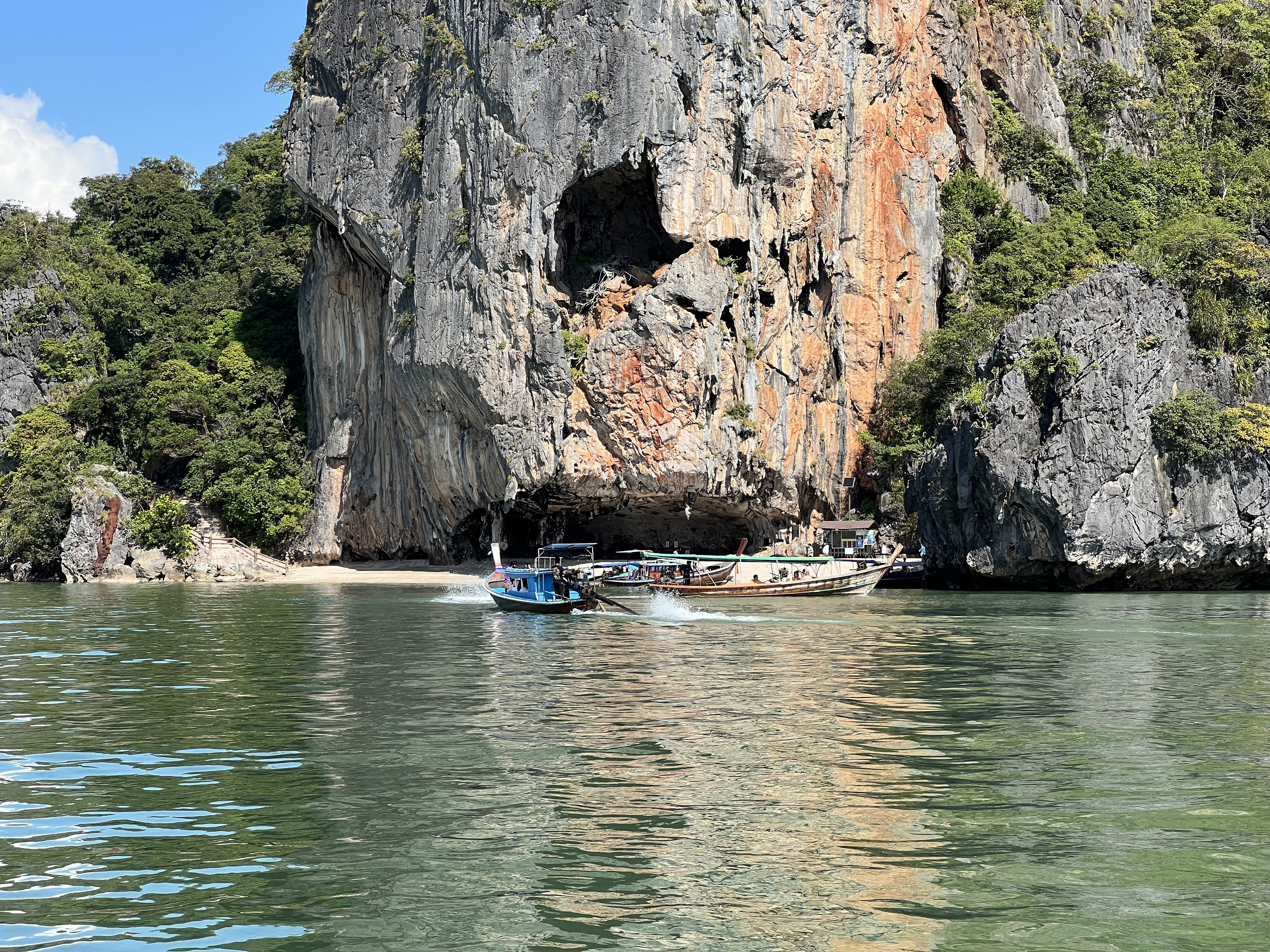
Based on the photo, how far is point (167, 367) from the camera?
62.4 meters

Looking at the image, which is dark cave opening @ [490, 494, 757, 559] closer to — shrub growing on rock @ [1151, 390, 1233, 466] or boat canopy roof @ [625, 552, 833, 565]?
boat canopy roof @ [625, 552, 833, 565]

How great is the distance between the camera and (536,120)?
4962cm

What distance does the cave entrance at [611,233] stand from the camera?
172ft

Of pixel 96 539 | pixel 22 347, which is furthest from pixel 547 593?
pixel 22 347

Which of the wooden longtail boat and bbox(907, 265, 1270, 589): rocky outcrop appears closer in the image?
the wooden longtail boat

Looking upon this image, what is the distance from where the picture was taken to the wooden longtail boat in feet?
137

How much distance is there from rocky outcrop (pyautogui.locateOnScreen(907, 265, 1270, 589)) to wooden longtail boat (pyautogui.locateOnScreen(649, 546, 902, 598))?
15.5 feet

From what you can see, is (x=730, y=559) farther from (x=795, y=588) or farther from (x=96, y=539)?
(x=96, y=539)

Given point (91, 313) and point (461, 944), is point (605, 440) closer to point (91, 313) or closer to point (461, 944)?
point (91, 313)

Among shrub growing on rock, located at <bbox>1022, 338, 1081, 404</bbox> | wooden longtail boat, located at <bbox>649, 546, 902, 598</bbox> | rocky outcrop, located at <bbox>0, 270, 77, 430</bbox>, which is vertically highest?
rocky outcrop, located at <bbox>0, 270, 77, 430</bbox>

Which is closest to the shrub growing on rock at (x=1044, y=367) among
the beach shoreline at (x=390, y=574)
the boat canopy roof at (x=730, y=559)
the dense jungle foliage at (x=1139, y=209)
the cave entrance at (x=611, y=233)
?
the dense jungle foliage at (x=1139, y=209)

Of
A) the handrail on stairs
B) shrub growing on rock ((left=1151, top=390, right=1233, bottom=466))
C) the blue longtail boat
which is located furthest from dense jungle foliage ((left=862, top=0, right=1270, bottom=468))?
the handrail on stairs

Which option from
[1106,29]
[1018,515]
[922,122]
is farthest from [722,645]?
[1106,29]

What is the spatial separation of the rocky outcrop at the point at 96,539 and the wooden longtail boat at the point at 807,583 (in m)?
27.9
